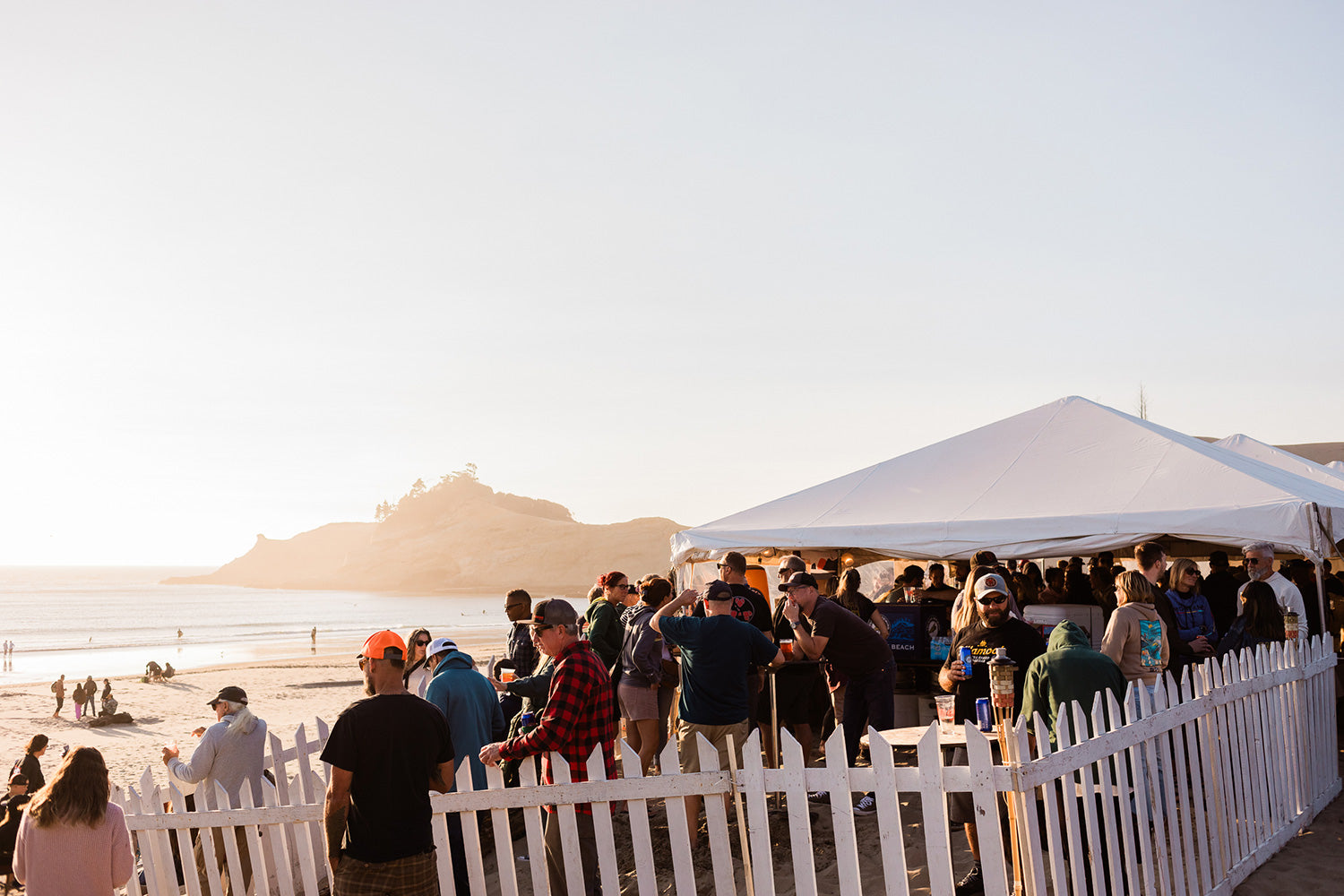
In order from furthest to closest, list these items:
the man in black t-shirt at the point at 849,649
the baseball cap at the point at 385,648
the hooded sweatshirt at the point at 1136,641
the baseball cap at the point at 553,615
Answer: the man in black t-shirt at the point at 849,649
the hooded sweatshirt at the point at 1136,641
the baseball cap at the point at 553,615
the baseball cap at the point at 385,648

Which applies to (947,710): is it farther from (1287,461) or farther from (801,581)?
(1287,461)

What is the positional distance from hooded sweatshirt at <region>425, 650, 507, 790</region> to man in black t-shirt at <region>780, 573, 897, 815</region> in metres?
2.19

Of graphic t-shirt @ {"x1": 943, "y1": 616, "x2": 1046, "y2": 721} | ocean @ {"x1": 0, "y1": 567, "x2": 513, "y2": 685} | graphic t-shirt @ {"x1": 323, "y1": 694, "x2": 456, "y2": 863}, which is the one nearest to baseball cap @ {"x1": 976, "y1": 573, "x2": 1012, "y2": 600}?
graphic t-shirt @ {"x1": 943, "y1": 616, "x2": 1046, "y2": 721}

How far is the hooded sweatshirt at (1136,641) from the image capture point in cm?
573

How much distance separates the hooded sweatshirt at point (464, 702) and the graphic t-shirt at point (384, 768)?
1.64 metres

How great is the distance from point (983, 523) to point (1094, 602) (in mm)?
3749

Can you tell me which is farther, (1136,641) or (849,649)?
(849,649)

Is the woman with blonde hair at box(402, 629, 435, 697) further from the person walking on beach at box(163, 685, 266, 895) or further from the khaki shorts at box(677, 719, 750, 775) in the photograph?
the khaki shorts at box(677, 719, 750, 775)

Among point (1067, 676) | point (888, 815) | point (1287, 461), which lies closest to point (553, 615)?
point (888, 815)

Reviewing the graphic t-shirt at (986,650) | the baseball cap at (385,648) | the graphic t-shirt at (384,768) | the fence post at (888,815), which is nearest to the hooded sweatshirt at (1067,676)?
the graphic t-shirt at (986,650)

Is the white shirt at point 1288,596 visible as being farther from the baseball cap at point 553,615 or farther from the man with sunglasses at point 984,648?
the baseball cap at point 553,615

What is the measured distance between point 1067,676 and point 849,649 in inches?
86.9

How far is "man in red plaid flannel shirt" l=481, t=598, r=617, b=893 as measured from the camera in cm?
437

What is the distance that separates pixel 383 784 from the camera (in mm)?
3709
